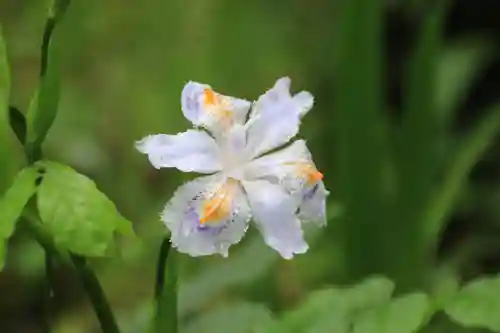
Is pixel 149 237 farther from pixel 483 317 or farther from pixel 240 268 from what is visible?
pixel 483 317

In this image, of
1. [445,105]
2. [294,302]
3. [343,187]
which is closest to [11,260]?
[294,302]

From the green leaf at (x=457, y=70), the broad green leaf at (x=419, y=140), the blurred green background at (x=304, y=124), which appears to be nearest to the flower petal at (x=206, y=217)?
the blurred green background at (x=304, y=124)

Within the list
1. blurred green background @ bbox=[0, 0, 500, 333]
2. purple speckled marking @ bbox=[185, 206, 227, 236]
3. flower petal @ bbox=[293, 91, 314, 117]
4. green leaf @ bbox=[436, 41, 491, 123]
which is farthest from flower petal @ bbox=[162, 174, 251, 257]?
green leaf @ bbox=[436, 41, 491, 123]

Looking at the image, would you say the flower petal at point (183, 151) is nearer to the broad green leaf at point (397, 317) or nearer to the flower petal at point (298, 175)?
the flower petal at point (298, 175)

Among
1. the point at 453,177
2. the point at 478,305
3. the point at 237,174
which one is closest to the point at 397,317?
the point at 478,305

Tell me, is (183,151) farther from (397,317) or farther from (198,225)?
(397,317)
